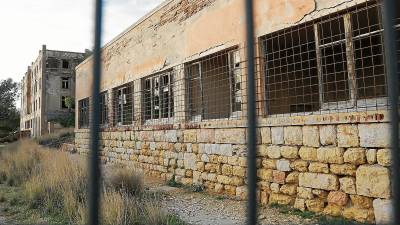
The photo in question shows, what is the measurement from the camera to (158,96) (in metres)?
10.9

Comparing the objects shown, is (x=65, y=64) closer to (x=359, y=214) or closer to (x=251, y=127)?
(x=359, y=214)

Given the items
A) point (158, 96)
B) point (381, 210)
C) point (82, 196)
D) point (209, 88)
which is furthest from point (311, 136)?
point (158, 96)

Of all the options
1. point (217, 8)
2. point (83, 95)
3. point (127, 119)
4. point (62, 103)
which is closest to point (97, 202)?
point (217, 8)

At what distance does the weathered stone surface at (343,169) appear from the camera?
16.8 feet

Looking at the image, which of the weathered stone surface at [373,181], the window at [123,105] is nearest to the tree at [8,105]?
the window at [123,105]

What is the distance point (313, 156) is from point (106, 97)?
10619 millimetres

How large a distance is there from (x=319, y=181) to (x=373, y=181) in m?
0.90

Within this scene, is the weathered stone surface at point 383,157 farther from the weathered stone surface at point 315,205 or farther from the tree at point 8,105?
the tree at point 8,105

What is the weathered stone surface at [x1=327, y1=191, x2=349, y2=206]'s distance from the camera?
5.22m

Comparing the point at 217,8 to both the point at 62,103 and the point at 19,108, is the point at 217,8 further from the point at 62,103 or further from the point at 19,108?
the point at 19,108

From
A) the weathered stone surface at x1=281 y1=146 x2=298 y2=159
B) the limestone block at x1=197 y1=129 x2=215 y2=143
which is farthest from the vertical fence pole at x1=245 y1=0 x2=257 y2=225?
the limestone block at x1=197 y1=129 x2=215 y2=143

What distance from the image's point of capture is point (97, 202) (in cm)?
111

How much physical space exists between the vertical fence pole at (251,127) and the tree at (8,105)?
4707 cm

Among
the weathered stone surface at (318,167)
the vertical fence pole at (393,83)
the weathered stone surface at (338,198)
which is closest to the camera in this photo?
the vertical fence pole at (393,83)
